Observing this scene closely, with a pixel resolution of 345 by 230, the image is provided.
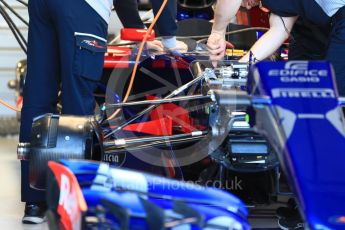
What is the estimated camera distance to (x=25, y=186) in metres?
3.29

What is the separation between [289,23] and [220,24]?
298 millimetres

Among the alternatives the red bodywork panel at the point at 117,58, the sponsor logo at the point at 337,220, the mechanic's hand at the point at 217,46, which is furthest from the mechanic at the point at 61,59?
the sponsor logo at the point at 337,220

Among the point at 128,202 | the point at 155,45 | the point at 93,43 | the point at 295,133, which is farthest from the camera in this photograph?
the point at 155,45

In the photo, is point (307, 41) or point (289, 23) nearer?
point (289, 23)

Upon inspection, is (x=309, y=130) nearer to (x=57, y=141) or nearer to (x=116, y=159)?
(x=57, y=141)

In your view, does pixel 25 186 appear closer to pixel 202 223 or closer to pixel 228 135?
pixel 228 135

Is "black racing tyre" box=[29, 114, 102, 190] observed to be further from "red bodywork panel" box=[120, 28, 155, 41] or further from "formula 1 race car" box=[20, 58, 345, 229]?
"red bodywork panel" box=[120, 28, 155, 41]

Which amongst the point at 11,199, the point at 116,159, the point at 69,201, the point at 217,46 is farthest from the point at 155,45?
the point at 69,201

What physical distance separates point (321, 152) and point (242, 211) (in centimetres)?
31

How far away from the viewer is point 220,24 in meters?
3.39

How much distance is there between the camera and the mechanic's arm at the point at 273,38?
3322mm

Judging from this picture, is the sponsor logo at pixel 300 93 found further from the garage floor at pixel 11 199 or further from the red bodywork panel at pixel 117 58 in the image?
the red bodywork panel at pixel 117 58

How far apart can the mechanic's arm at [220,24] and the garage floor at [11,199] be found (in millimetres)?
751

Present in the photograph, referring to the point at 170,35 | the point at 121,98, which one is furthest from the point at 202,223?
the point at 121,98
